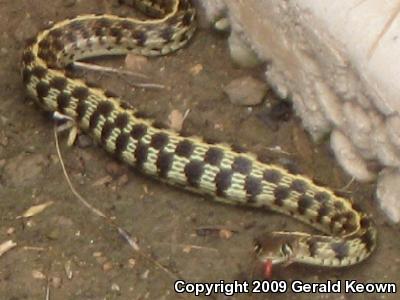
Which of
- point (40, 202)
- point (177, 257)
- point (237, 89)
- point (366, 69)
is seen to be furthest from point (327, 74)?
point (40, 202)

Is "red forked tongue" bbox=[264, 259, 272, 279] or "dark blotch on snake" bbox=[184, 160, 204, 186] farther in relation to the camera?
"dark blotch on snake" bbox=[184, 160, 204, 186]

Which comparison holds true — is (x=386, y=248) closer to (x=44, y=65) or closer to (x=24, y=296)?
(x=24, y=296)

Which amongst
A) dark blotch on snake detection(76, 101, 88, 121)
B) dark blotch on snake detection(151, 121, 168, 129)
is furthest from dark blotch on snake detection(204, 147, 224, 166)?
dark blotch on snake detection(76, 101, 88, 121)

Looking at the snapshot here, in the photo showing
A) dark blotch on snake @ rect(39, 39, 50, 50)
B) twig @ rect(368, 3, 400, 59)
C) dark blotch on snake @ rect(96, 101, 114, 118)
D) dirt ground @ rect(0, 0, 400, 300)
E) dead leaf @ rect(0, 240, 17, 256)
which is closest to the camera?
twig @ rect(368, 3, 400, 59)

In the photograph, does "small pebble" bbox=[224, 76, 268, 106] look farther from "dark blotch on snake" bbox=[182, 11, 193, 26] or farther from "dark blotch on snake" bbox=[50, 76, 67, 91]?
"dark blotch on snake" bbox=[50, 76, 67, 91]

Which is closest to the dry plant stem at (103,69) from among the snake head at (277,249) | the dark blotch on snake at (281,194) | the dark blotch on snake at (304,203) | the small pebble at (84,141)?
the small pebble at (84,141)

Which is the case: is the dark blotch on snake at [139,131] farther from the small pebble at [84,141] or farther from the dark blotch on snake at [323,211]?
the dark blotch on snake at [323,211]
